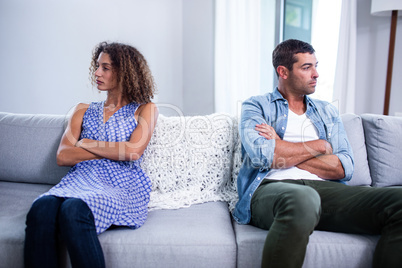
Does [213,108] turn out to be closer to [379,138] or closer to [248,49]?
[248,49]

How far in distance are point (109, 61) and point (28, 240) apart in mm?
871

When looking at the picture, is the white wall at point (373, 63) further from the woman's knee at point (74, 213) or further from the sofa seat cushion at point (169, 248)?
the woman's knee at point (74, 213)

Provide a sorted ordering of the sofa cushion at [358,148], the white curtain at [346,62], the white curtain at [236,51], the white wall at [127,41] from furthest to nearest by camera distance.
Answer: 1. the white curtain at [236,51]
2. the white wall at [127,41]
3. the white curtain at [346,62]
4. the sofa cushion at [358,148]

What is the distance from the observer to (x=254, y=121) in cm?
145

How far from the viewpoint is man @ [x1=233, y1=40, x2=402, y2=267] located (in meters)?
1.06

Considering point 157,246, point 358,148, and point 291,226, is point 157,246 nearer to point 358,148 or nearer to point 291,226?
point 291,226

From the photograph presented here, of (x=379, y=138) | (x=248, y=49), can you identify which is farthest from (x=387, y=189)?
(x=248, y=49)

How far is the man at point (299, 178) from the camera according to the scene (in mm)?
1061

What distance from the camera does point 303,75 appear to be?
5.14ft

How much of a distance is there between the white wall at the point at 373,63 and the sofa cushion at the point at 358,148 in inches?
55.3

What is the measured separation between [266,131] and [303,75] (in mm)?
370

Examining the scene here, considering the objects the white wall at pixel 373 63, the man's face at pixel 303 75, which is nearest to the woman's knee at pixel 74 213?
the man's face at pixel 303 75

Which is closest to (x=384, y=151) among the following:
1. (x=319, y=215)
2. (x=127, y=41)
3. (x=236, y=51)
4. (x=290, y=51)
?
(x=290, y=51)

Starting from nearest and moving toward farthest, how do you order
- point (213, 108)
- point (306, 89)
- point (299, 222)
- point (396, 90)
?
point (299, 222)
point (306, 89)
point (396, 90)
point (213, 108)
